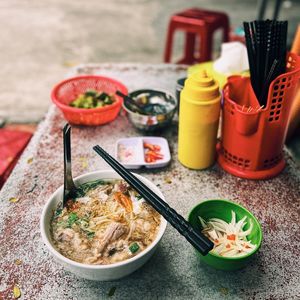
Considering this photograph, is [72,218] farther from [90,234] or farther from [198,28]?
[198,28]

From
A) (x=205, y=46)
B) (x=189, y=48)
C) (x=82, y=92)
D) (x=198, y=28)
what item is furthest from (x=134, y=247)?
(x=189, y=48)

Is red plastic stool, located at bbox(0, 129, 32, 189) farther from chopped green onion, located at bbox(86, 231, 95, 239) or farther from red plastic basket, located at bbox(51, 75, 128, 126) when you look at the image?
chopped green onion, located at bbox(86, 231, 95, 239)

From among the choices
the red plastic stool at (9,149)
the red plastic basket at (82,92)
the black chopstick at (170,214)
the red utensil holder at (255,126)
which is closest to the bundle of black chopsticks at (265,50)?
the red utensil holder at (255,126)

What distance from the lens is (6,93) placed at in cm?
415

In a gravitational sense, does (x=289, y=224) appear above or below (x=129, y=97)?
below

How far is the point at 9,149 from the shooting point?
2.14 metres

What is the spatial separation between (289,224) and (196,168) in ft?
1.48

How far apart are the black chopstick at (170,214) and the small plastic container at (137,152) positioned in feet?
1.00

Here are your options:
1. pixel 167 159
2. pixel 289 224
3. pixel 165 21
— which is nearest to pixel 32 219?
pixel 167 159

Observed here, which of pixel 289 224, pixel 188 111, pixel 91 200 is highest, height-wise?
pixel 188 111

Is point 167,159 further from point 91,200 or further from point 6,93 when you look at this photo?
point 6,93

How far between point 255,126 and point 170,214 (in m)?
0.57

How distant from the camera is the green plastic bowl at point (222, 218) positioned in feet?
3.61

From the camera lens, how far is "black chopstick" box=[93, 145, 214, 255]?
1.02 m
